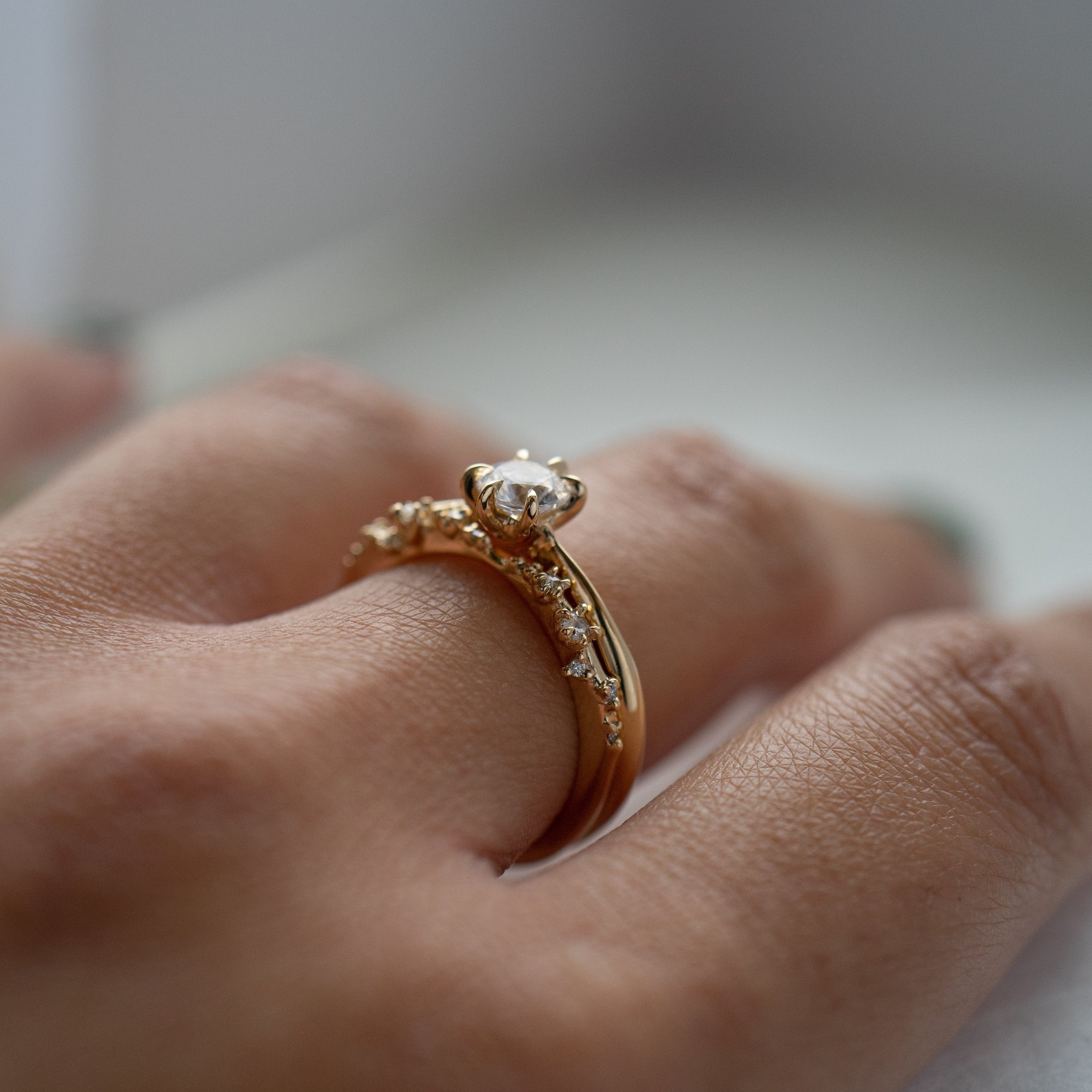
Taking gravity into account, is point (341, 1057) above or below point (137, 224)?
below

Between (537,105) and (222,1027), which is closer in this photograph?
(222,1027)

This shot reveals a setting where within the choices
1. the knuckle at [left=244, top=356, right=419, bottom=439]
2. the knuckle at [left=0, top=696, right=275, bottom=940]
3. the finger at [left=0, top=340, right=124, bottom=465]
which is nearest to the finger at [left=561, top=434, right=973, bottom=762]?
the knuckle at [left=244, top=356, right=419, bottom=439]

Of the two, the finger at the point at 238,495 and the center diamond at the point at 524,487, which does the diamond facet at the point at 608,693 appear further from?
the finger at the point at 238,495

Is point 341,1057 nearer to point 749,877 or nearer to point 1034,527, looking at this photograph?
point 749,877

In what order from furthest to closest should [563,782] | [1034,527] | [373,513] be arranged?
[1034,527] → [373,513] → [563,782]

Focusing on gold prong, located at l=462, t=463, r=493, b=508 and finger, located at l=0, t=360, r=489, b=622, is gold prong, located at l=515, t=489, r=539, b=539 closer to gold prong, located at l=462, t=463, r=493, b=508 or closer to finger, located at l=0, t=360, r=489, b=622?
gold prong, located at l=462, t=463, r=493, b=508

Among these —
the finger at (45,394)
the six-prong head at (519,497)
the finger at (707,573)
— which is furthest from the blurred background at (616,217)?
the six-prong head at (519,497)

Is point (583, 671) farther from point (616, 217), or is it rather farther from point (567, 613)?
point (616, 217)

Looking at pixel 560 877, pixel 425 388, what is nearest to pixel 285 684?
pixel 560 877
